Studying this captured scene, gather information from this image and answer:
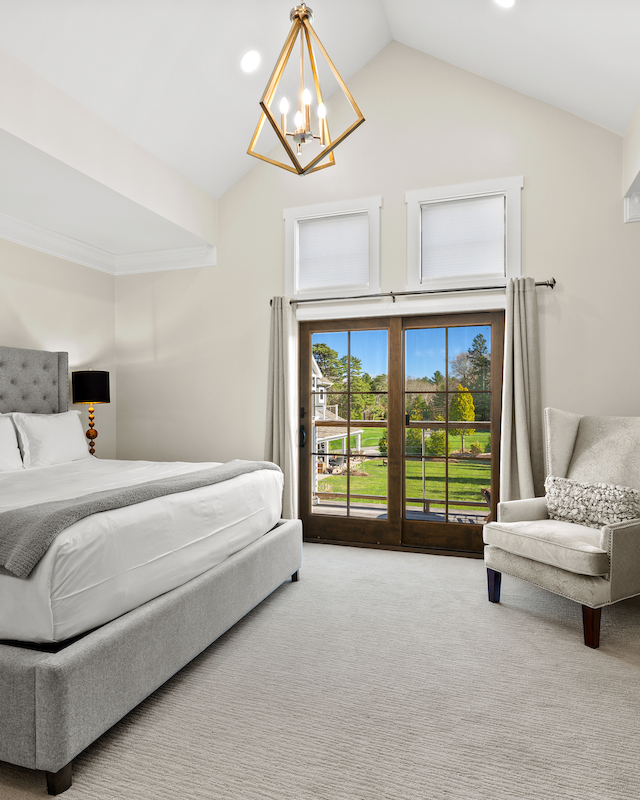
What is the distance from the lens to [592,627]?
2537 mm

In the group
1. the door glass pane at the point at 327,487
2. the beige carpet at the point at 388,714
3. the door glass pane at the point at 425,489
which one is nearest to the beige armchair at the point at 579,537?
the beige carpet at the point at 388,714

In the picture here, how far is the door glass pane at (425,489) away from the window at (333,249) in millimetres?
1520

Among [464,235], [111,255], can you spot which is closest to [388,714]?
[464,235]

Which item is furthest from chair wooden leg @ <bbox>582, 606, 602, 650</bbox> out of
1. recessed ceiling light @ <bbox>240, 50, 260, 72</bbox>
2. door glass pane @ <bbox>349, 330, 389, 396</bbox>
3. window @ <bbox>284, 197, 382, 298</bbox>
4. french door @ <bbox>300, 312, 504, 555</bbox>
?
recessed ceiling light @ <bbox>240, 50, 260, 72</bbox>

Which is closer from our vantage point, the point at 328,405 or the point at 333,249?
the point at 333,249

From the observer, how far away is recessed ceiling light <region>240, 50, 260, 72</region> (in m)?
3.64

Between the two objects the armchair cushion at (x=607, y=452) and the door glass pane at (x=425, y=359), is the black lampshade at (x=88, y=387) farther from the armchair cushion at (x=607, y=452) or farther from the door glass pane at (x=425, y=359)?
the armchair cushion at (x=607, y=452)

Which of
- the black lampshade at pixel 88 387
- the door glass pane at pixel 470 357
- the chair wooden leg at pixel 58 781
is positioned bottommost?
the chair wooden leg at pixel 58 781

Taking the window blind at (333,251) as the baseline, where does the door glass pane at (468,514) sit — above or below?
below

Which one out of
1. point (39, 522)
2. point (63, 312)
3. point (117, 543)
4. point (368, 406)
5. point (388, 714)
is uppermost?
point (63, 312)

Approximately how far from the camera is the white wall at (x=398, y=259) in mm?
3717

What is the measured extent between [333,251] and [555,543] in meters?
2.91

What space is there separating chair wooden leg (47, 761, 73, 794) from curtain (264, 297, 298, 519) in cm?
278

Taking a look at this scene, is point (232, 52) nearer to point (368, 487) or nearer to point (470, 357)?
point (470, 357)
